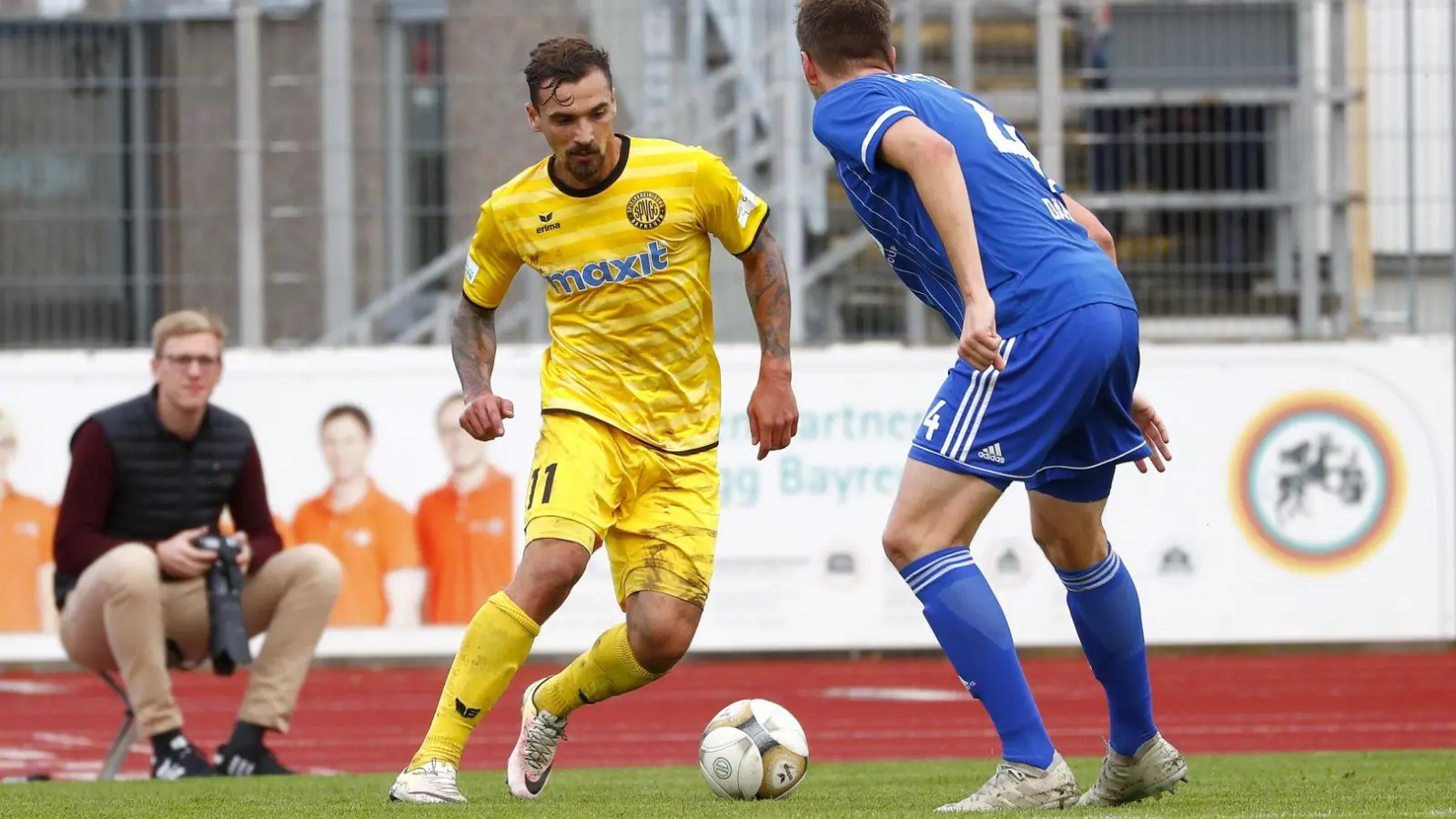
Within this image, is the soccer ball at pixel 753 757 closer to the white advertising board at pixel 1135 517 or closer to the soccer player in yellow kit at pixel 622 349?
the soccer player in yellow kit at pixel 622 349

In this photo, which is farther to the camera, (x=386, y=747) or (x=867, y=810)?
(x=386, y=747)

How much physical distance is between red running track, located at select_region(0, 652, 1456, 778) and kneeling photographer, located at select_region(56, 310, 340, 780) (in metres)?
0.79

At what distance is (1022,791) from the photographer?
4801 millimetres

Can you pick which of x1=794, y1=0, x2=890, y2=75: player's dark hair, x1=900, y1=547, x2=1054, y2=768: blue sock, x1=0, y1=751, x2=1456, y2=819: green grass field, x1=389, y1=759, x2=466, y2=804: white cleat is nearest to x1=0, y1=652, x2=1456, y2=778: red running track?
x1=0, y1=751, x2=1456, y2=819: green grass field

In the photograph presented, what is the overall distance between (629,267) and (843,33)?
41.5 inches

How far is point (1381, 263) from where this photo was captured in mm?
12922

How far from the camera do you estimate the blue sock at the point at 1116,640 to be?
5.29 meters

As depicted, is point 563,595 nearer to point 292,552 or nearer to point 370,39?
point 292,552

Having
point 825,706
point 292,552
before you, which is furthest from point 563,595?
point 825,706

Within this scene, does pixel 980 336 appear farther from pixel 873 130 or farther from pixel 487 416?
pixel 487 416

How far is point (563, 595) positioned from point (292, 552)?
2451 mm

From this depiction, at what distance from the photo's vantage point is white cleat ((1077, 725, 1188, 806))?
17.3 ft

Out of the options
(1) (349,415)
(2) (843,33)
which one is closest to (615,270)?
(2) (843,33)

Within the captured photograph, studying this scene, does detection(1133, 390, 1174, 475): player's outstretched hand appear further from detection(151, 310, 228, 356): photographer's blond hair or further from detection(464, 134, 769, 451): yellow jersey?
detection(151, 310, 228, 356): photographer's blond hair
